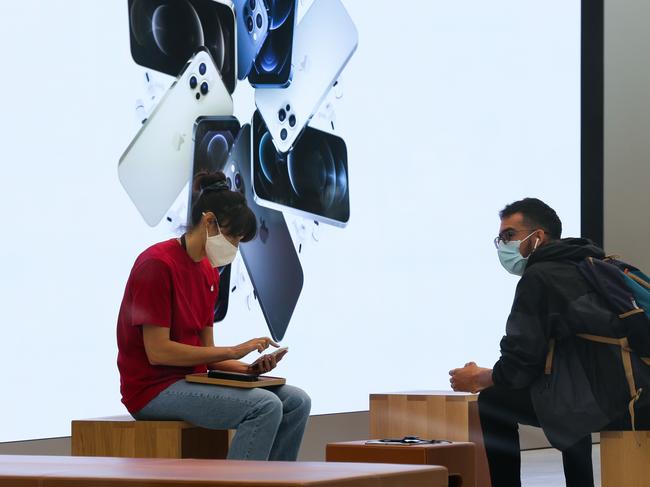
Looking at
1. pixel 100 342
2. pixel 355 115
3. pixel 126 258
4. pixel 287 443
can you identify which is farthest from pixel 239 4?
pixel 287 443

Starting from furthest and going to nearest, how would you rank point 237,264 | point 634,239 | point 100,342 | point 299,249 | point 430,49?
point 634,239 → point 430,49 → point 299,249 → point 237,264 → point 100,342

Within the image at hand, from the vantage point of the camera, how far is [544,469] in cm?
555

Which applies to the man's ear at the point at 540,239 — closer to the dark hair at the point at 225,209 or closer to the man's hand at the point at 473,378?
the man's hand at the point at 473,378

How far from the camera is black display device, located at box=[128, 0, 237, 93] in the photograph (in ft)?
14.5

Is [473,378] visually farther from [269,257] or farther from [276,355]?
[269,257]

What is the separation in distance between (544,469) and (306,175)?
68.6 inches

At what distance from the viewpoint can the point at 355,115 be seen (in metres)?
5.46

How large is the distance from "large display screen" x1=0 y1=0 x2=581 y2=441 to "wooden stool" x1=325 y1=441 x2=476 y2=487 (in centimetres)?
99

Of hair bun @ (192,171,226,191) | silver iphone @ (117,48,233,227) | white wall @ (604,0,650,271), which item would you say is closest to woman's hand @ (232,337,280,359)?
A: hair bun @ (192,171,226,191)

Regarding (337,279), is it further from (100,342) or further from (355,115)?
(100,342)

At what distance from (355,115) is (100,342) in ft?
5.89

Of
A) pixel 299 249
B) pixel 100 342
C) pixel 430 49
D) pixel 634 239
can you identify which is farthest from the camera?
pixel 634 239

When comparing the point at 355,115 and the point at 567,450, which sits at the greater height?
the point at 355,115

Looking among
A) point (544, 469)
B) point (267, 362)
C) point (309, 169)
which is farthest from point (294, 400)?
point (544, 469)
